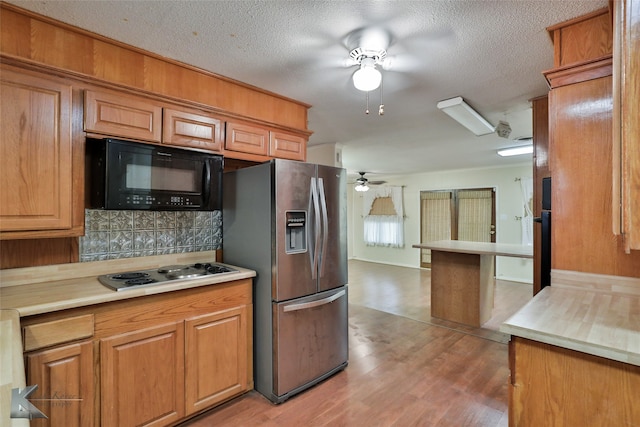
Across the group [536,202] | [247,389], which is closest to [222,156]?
[247,389]

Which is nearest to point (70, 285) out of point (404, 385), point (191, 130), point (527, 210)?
point (191, 130)

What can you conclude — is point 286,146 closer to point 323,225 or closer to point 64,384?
point 323,225

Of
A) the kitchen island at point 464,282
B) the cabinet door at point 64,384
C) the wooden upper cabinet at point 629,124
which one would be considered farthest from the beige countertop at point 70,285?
the kitchen island at point 464,282

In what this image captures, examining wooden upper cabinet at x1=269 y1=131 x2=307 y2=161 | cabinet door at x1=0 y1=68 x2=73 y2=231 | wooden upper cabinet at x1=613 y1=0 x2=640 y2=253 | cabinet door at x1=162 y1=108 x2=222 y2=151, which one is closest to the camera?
wooden upper cabinet at x1=613 y1=0 x2=640 y2=253

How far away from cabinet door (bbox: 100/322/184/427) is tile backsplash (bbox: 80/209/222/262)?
0.69 metres

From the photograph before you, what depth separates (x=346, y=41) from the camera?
1737mm

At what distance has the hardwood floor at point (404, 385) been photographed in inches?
77.1

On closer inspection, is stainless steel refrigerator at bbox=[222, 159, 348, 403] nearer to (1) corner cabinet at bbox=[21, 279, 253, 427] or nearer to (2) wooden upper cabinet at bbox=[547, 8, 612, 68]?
(1) corner cabinet at bbox=[21, 279, 253, 427]

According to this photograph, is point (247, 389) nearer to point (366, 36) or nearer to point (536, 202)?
point (366, 36)

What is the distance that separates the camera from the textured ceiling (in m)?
1.48

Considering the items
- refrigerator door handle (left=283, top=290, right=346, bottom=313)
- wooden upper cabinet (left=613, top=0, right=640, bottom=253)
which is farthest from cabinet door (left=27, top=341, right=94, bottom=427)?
wooden upper cabinet (left=613, top=0, right=640, bottom=253)

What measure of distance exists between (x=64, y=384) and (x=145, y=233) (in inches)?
40.2

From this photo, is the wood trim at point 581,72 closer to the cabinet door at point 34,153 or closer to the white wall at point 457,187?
the cabinet door at point 34,153

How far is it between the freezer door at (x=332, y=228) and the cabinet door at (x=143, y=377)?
106 cm
